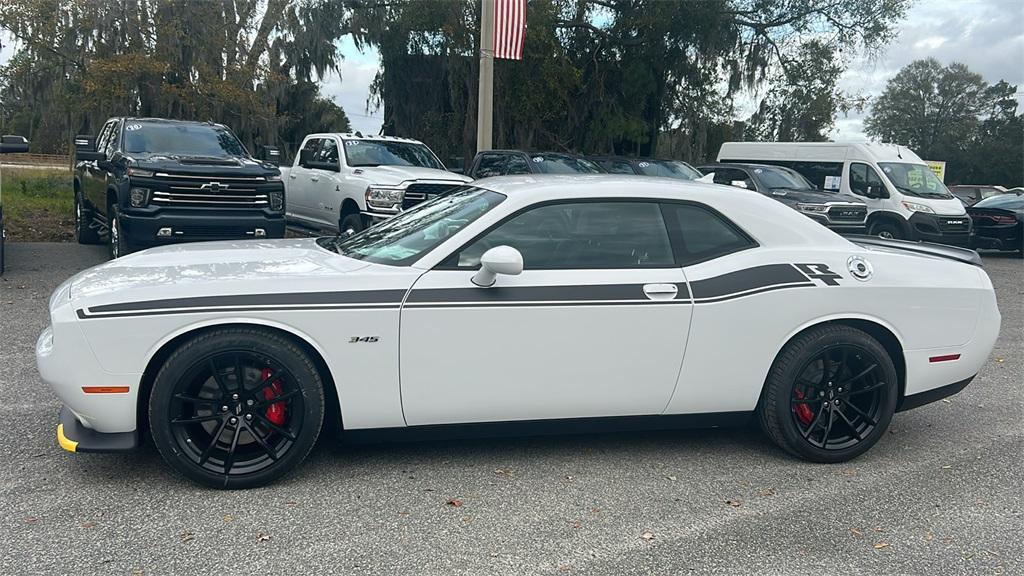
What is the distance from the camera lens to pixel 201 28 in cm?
1905

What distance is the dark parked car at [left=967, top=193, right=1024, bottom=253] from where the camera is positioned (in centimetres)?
1647

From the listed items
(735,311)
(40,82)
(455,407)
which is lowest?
(455,407)

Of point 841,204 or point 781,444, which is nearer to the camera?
point 781,444

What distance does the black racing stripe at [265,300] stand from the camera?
364cm

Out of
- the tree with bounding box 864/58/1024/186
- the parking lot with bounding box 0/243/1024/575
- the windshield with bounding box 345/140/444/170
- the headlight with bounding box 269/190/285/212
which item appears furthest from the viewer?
the tree with bounding box 864/58/1024/186

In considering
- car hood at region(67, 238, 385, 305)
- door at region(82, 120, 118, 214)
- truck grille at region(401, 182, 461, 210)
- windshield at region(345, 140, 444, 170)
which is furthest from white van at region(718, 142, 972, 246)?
car hood at region(67, 238, 385, 305)

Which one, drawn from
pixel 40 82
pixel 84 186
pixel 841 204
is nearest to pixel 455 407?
pixel 84 186

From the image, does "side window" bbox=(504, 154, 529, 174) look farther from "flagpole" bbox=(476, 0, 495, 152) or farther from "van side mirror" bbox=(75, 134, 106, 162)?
"van side mirror" bbox=(75, 134, 106, 162)

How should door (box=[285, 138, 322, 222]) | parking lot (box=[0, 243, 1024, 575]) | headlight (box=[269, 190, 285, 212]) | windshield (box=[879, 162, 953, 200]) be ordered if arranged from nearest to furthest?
parking lot (box=[0, 243, 1024, 575]), headlight (box=[269, 190, 285, 212]), door (box=[285, 138, 322, 222]), windshield (box=[879, 162, 953, 200])

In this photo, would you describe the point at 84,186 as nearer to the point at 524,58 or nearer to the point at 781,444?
the point at 781,444

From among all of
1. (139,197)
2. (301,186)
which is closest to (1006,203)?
(301,186)

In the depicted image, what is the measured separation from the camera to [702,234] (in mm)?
4383

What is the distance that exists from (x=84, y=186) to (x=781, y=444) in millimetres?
10223

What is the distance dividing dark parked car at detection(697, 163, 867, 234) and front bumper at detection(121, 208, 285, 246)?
23.8ft
